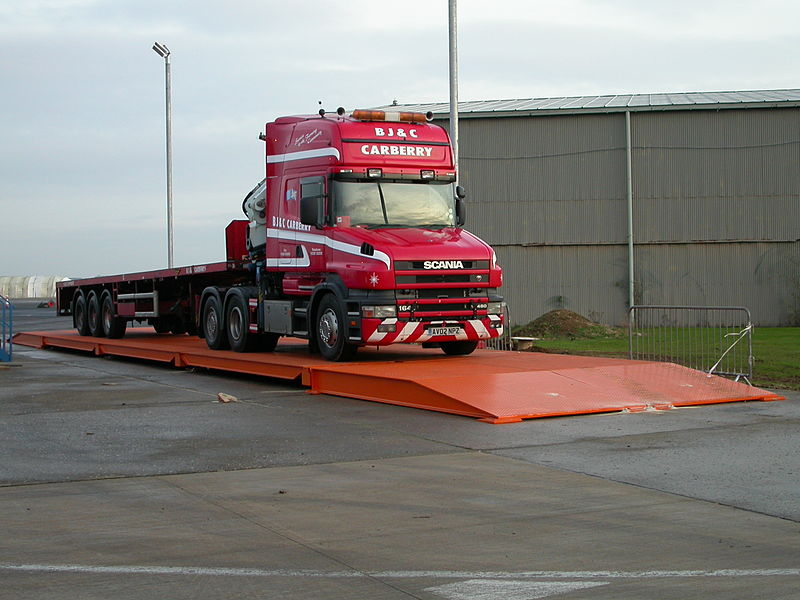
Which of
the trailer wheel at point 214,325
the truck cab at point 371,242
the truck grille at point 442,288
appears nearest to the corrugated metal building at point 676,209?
the trailer wheel at point 214,325

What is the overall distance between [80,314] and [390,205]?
14.1 metres

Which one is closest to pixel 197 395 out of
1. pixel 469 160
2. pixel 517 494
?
pixel 517 494

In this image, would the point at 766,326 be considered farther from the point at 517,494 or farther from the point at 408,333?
the point at 517,494

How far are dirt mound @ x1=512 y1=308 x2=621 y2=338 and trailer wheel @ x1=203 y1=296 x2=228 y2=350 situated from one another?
11523mm

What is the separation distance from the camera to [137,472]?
893cm

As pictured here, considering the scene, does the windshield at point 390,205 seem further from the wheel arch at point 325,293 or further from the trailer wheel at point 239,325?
the trailer wheel at point 239,325

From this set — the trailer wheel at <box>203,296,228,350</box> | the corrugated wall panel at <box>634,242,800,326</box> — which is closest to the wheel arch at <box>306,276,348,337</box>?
the trailer wheel at <box>203,296,228,350</box>

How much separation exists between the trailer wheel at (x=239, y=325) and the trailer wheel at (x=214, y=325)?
6.8 inches

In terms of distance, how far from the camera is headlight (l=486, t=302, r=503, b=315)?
15633mm

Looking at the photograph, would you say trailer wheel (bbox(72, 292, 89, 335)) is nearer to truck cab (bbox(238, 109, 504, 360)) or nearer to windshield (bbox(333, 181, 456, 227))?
truck cab (bbox(238, 109, 504, 360))

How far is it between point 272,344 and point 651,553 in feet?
43.3

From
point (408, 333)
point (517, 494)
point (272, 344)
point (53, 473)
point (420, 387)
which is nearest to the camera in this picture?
point (517, 494)

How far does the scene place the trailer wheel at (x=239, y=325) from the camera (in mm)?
18250

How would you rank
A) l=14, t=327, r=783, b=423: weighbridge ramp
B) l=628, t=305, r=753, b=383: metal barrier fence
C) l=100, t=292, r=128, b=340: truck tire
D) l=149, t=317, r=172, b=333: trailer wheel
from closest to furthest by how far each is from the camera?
l=14, t=327, r=783, b=423: weighbridge ramp
l=628, t=305, r=753, b=383: metal barrier fence
l=149, t=317, r=172, b=333: trailer wheel
l=100, t=292, r=128, b=340: truck tire
